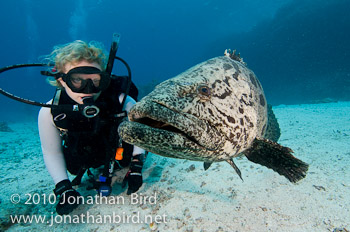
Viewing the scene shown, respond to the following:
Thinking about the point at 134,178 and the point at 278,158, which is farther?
the point at 134,178

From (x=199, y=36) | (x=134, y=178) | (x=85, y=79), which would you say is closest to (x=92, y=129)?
(x=85, y=79)

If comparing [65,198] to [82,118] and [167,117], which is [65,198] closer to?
[82,118]

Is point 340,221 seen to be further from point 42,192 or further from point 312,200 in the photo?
point 42,192

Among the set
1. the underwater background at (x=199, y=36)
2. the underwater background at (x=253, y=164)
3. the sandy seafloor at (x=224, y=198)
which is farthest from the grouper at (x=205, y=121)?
the underwater background at (x=199, y=36)

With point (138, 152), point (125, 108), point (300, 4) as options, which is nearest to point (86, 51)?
point (125, 108)

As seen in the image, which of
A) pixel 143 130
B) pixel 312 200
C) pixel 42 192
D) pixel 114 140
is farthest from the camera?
pixel 42 192

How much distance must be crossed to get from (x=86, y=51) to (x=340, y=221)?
4.75m

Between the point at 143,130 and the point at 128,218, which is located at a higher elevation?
the point at 143,130

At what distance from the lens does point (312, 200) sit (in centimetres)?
287

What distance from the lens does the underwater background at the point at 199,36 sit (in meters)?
21.7

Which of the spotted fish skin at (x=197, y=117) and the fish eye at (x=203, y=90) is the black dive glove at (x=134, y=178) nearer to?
the spotted fish skin at (x=197, y=117)

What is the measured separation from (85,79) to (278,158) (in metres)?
3.25

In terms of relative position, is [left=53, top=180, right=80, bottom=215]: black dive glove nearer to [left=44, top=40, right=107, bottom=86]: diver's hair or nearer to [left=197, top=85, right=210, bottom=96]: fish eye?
[left=44, top=40, right=107, bottom=86]: diver's hair

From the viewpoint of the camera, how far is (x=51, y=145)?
11.3 feet
